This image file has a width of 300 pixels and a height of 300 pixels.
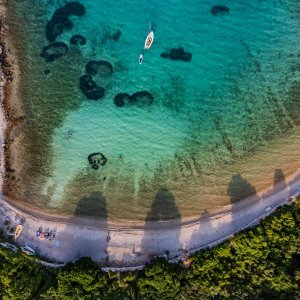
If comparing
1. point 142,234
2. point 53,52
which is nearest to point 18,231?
point 142,234

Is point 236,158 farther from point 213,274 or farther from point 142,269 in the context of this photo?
point 142,269

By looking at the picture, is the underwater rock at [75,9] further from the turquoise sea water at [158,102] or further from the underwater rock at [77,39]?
the underwater rock at [77,39]

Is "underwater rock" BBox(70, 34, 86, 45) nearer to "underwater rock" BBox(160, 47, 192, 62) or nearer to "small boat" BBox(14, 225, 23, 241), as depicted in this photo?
"underwater rock" BBox(160, 47, 192, 62)

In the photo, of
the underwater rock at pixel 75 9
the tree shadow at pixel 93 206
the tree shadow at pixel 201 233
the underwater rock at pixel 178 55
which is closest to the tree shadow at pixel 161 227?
the tree shadow at pixel 201 233

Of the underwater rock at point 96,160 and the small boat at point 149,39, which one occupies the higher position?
the small boat at point 149,39

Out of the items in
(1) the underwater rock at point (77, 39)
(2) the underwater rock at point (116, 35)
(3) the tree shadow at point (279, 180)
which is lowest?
(3) the tree shadow at point (279, 180)

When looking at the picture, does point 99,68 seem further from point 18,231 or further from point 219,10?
point 18,231

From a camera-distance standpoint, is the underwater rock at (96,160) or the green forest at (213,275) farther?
the underwater rock at (96,160)
